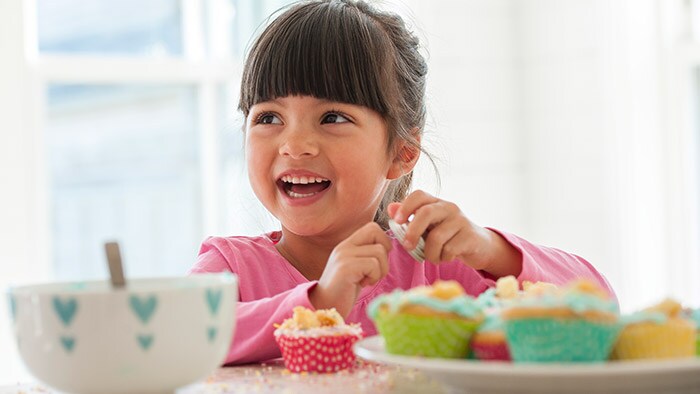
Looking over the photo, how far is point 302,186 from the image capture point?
54.0 inches

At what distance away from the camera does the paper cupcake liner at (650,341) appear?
1.97ft

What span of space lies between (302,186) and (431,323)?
738mm

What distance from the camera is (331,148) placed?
1.33 m

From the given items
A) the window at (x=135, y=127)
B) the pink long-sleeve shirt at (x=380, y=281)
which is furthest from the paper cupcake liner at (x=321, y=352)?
the window at (x=135, y=127)

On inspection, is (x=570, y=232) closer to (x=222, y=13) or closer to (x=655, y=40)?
(x=655, y=40)

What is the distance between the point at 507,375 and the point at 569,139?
2861 mm

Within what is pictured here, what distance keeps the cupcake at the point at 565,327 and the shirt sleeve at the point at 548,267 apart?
60cm

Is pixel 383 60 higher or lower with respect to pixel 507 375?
higher

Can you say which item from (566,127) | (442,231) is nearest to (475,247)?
(442,231)

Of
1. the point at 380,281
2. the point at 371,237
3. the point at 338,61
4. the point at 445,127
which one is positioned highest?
the point at 338,61

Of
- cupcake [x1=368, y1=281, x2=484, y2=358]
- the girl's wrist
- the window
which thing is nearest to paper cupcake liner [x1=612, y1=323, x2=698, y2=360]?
cupcake [x1=368, y1=281, x2=484, y2=358]

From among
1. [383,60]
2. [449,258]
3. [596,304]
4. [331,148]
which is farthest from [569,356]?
[383,60]

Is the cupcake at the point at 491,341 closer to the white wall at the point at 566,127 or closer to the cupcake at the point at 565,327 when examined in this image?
the cupcake at the point at 565,327

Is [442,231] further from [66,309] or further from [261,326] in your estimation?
[66,309]
